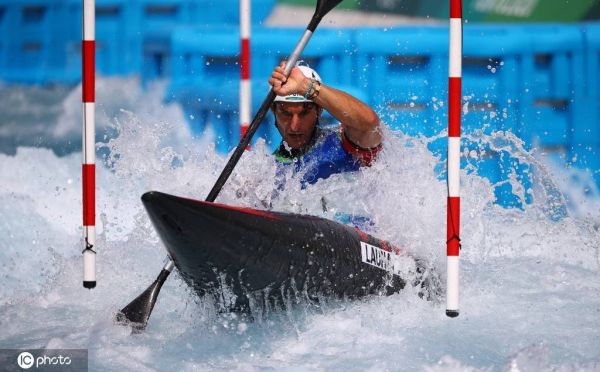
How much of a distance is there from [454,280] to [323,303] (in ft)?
1.46

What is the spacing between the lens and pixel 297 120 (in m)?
3.56

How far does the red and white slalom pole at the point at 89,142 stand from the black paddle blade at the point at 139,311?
0.46 feet

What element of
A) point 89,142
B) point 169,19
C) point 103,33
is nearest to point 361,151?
point 89,142

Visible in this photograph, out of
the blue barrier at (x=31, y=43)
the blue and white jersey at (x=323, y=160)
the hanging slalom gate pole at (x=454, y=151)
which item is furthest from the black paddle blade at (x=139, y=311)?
the blue barrier at (x=31, y=43)

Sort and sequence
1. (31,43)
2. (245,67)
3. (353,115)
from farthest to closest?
1. (31,43)
2. (245,67)
3. (353,115)

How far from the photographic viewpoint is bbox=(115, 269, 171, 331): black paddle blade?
3145mm

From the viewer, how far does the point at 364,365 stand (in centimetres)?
271

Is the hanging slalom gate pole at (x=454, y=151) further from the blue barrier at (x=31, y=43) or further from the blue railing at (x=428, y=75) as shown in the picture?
the blue barrier at (x=31, y=43)

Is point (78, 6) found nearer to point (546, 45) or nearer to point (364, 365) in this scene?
point (546, 45)

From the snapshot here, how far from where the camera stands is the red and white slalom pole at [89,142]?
126 inches

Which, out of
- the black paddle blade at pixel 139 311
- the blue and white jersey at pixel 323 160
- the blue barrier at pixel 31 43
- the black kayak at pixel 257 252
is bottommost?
the black paddle blade at pixel 139 311

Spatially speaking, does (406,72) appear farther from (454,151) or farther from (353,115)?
(454,151)

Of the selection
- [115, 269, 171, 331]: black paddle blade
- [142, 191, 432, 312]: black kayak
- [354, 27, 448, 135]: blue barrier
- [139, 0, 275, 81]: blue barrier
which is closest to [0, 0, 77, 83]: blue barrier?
[139, 0, 275, 81]: blue barrier

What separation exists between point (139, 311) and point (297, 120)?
3.00ft
